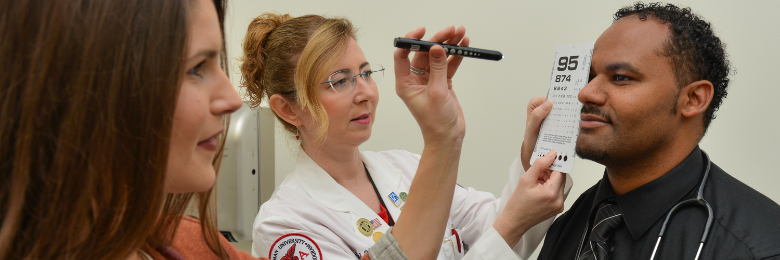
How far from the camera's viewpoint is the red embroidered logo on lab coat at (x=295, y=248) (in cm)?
120

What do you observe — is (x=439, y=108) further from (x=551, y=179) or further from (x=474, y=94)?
(x=474, y=94)

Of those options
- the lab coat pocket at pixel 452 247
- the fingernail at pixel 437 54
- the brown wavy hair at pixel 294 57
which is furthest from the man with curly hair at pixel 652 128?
the brown wavy hair at pixel 294 57

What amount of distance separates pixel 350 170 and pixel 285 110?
0.94 ft

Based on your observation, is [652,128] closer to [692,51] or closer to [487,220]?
[692,51]

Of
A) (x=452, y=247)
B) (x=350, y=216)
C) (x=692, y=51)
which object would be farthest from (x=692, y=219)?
(x=350, y=216)

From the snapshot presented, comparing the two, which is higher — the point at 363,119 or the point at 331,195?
the point at 363,119

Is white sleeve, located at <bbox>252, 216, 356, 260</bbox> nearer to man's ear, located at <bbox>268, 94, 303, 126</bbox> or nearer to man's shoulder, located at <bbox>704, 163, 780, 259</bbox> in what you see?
man's ear, located at <bbox>268, 94, 303, 126</bbox>

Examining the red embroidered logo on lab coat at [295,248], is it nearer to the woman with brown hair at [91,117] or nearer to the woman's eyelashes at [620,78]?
the woman with brown hair at [91,117]

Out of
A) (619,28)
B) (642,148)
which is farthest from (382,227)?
(619,28)

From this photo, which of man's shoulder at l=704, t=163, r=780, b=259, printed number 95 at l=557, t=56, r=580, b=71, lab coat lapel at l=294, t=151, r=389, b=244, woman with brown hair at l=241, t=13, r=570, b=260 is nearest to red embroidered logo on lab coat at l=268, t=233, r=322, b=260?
woman with brown hair at l=241, t=13, r=570, b=260

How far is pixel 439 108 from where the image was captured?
0.92 m

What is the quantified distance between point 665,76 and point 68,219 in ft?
3.92

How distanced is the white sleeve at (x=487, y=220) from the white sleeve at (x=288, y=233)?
35cm

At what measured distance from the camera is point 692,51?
3.77 feet
